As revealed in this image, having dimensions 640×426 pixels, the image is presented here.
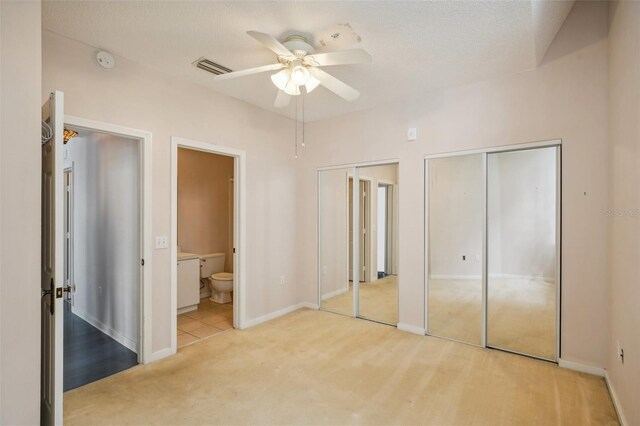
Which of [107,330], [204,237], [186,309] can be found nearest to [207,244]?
[204,237]

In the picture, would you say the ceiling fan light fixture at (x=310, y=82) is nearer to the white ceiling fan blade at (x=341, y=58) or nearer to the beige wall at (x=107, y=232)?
the white ceiling fan blade at (x=341, y=58)

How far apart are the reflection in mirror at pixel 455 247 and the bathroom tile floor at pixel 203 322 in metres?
2.50

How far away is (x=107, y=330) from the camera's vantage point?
3.62m

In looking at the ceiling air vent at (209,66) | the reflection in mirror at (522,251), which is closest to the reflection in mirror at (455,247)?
the reflection in mirror at (522,251)

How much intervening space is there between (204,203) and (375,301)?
3251mm

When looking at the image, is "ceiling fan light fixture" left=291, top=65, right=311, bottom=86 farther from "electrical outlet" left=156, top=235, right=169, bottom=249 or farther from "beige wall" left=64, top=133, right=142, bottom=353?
"electrical outlet" left=156, top=235, right=169, bottom=249

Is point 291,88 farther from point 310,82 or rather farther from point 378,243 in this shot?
point 378,243

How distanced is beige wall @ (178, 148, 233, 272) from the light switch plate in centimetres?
312

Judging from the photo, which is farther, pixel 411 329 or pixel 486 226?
pixel 411 329

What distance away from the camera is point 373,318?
13.3 ft

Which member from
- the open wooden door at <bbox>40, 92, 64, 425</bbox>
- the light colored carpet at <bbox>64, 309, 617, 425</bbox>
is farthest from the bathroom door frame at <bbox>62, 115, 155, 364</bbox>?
the open wooden door at <bbox>40, 92, 64, 425</bbox>

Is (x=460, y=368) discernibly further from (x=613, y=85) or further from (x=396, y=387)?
(x=613, y=85)

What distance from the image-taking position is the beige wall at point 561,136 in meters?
2.65

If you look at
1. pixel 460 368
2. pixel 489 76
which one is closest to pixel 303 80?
pixel 489 76
